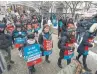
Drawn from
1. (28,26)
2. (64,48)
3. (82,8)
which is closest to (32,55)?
(64,48)

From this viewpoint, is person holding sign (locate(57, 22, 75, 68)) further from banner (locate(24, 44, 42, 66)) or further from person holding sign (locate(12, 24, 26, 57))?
person holding sign (locate(12, 24, 26, 57))

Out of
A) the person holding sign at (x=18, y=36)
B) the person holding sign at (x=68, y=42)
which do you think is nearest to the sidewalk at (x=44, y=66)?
the person holding sign at (x=18, y=36)

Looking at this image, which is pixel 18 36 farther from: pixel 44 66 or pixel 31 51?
pixel 31 51

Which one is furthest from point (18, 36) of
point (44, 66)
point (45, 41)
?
point (44, 66)

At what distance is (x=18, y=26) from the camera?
25.6 ft

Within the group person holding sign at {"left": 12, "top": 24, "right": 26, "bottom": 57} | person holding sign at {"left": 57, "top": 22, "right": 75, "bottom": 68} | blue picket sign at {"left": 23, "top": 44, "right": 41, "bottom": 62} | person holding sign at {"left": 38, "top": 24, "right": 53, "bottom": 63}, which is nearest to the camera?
blue picket sign at {"left": 23, "top": 44, "right": 41, "bottom": 62}

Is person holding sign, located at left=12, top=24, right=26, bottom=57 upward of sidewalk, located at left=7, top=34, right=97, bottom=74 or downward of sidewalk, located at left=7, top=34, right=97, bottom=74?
upward

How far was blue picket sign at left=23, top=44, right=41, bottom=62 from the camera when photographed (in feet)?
18.9

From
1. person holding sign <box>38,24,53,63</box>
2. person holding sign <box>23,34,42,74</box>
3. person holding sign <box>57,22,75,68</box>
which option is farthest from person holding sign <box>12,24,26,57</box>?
person holding sign <box>57,22,75,68</box>

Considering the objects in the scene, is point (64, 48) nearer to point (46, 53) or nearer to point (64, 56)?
point (64, 56)

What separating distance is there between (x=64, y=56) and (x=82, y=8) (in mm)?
35208

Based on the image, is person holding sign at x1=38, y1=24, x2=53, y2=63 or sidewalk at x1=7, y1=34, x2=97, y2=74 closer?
person holding sign at x1=38, y1=24, x2=53, y2=63

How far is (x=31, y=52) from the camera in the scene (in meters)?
5.83

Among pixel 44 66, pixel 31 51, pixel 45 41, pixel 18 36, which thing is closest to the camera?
pixel 31 51
